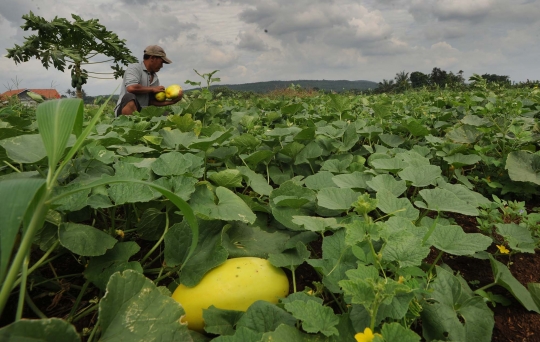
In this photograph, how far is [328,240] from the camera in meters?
1.34

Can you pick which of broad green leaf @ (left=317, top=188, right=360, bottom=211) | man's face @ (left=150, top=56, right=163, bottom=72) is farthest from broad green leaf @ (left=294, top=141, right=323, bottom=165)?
man's face @ (left=150, top=56, right=163, bottom=72)

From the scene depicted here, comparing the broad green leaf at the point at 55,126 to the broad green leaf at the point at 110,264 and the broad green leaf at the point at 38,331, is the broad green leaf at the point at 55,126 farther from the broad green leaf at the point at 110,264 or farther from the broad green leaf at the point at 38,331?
the broad green leaf at the point at 110,264

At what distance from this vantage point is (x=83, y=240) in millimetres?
1190

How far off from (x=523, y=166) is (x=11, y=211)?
263cm

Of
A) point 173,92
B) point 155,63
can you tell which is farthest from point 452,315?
point 155,63

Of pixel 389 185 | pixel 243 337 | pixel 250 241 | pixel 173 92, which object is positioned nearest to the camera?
pixel 243 337

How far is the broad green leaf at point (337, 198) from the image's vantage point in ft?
4.96

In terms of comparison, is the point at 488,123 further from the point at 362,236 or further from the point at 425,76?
the point at 425,76

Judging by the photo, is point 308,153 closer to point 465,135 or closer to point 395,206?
point 395,206

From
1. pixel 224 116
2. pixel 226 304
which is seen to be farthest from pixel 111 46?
pixel 226 304

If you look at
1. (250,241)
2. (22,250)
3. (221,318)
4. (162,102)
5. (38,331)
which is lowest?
(221,318)

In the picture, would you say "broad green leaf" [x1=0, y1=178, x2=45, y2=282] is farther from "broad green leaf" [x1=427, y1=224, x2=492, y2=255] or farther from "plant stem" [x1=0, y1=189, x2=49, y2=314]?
"broad green leaf" [x1=427, y1=224, x2=492, y2=255]

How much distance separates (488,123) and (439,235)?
78.4 inches

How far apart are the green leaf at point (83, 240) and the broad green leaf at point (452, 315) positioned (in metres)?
1.03
